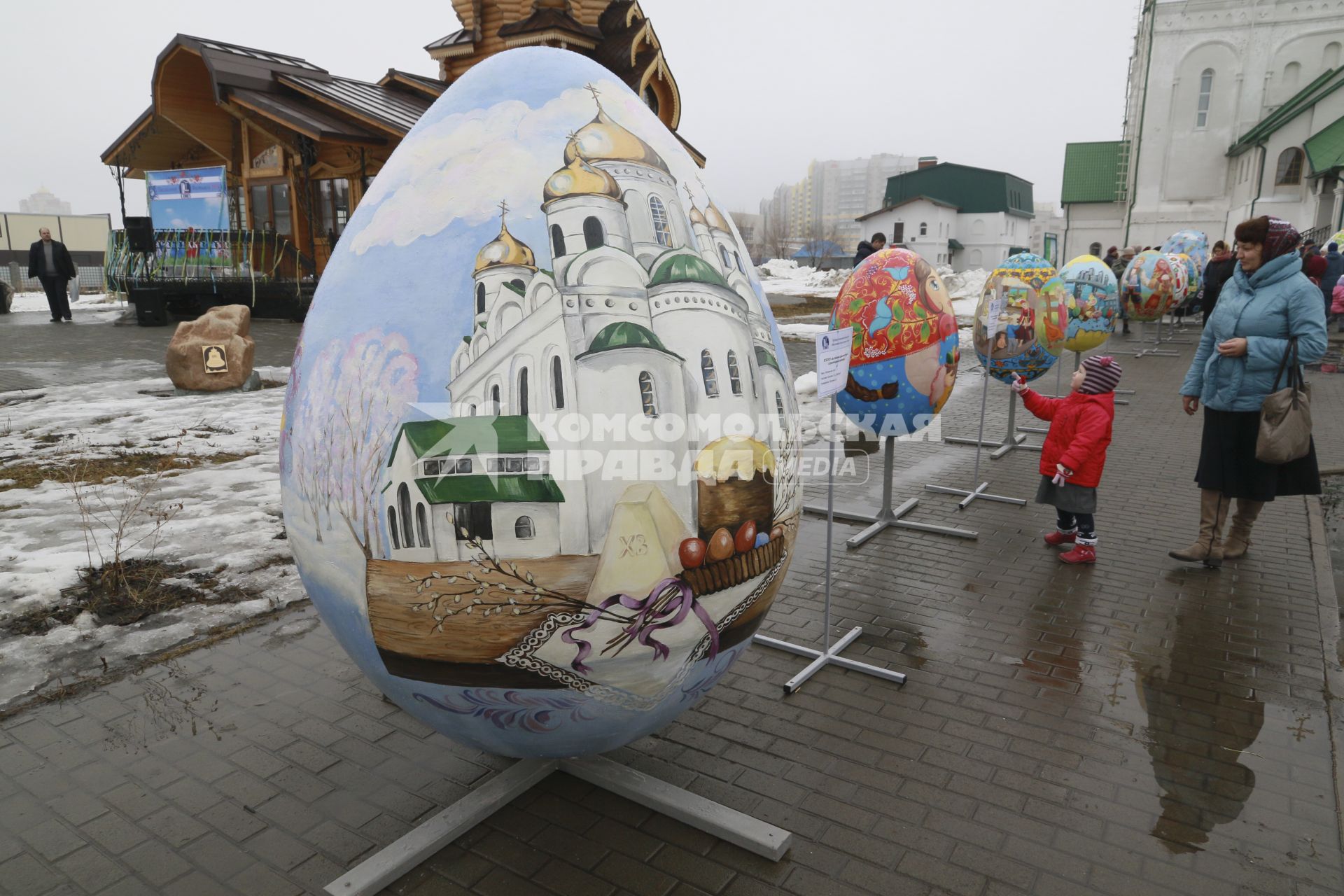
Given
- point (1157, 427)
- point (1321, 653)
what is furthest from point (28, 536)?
point (1157, 427)

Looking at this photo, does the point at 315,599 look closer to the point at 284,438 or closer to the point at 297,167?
the point at 284,438

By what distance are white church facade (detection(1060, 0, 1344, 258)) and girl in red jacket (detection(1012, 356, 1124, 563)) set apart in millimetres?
39507

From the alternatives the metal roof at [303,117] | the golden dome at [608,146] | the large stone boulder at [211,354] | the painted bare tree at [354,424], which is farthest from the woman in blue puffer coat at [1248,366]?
the metal roof at [303,117]

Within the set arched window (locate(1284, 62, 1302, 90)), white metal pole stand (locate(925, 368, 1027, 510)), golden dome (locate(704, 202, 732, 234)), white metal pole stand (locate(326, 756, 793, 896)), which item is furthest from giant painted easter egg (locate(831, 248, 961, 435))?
arched window (locate(1284, 62, 1302, 90))

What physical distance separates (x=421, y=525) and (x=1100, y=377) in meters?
5.44

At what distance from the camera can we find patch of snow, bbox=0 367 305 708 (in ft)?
15.6

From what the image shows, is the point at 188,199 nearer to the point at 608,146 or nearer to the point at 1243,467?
the point at 608,146

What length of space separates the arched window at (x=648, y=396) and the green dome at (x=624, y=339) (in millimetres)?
93

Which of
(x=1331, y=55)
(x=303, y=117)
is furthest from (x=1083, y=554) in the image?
(x=1331, y=55)

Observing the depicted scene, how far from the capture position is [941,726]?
13.0 ft

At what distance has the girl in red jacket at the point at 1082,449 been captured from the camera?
238 inches

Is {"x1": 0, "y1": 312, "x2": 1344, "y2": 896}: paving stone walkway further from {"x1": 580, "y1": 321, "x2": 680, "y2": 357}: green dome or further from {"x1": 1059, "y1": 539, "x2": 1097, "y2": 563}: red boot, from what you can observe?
{"x1": 580, "y1": 321, "x2": 680, "y2": 357}: green dome

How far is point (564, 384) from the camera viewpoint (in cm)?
239

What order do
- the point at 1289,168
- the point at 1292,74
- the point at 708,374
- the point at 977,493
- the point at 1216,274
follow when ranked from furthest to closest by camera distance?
the point at 1292,74
the point at 1289,168
the point at 1216,274
the point at 977,493
the point at 708,374
